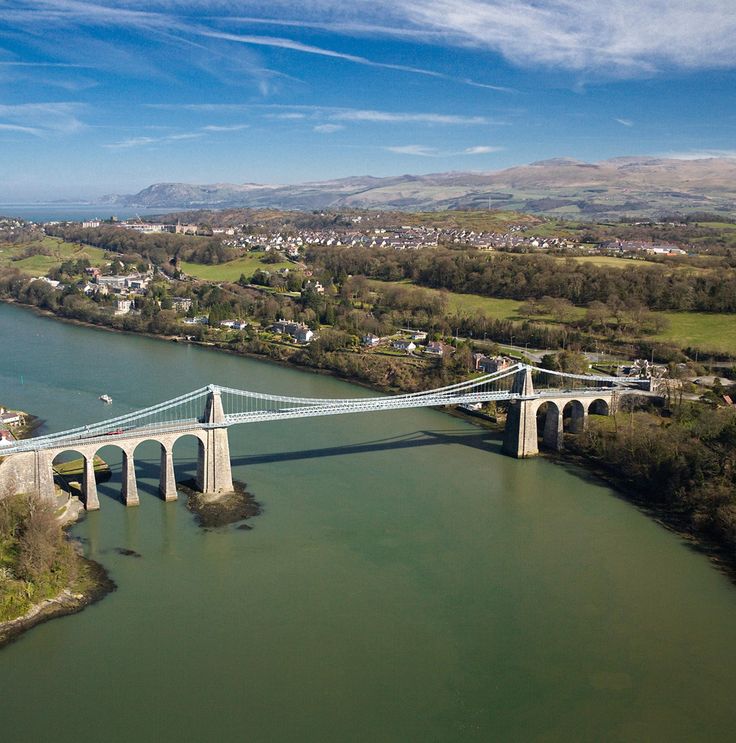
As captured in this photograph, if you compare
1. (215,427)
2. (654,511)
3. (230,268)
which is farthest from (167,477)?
(230,268)

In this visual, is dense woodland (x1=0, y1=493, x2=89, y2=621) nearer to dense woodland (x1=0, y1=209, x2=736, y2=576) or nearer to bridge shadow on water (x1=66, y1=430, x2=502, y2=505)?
bridge shadow on water (x1=66, y1=430, x2=502, y2=505)

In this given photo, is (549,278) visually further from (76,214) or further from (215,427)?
(76,214)

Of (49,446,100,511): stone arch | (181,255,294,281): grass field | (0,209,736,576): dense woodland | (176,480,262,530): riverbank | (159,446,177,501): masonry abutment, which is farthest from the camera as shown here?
(181,255,294,281): grass field

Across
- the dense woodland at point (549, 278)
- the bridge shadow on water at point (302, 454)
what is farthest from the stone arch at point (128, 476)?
the dense woodland at point (549, 278)

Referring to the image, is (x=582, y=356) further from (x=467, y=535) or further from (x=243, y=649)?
(x=243, y=649)

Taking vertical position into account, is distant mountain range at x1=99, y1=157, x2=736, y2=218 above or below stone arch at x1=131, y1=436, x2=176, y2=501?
above

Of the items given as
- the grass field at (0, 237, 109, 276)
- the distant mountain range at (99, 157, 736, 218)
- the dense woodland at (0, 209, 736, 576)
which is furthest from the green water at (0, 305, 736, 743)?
the distant mountain range at (99, 157, 736, 218)

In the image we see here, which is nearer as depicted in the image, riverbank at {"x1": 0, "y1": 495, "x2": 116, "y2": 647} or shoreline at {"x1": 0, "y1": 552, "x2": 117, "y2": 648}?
shoreline at {"x1": 0, "y1": 552, "x2": 117, "y2": 648}

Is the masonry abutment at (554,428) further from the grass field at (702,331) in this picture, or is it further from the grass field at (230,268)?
the grass field at (230,268)
